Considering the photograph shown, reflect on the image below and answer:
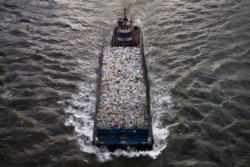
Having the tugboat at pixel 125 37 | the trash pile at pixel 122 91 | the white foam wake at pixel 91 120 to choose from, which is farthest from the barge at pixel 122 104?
the tugboat at pixel 125 37

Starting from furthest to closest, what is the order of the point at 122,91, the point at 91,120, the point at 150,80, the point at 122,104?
the point at 150,80
the point at 91,120
the point at 122,91
the point at 122,104

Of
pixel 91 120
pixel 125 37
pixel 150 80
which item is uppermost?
pixel 125 37

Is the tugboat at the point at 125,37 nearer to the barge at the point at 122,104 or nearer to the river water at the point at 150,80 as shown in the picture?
the river water at the point at 150,80

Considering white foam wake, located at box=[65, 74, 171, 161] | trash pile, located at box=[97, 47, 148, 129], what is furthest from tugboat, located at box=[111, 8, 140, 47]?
white foam wake, located at box=[65, 74, 171, 161]

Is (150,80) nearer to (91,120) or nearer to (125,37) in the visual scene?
(125,37)

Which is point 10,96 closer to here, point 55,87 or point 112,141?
point 55,87

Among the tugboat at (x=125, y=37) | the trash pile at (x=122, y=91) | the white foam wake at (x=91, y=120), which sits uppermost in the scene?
the tugboat at (x=125, y=37)

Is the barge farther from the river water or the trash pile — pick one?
the river water

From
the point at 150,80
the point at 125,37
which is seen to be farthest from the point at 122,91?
the point at 125,37
